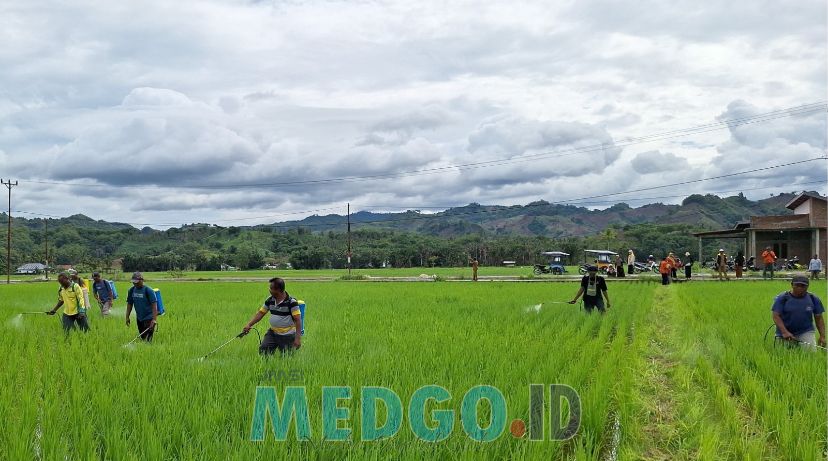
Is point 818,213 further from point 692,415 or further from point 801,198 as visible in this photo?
point 692,415

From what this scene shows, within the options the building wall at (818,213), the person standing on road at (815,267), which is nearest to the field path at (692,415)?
the person standing on road at (815,267)

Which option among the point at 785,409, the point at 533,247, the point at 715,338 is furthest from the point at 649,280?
the point at 533,247

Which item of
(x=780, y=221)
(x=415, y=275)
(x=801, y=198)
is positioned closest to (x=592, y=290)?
(x=415, y=275)

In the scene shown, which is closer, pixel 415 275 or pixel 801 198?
pixel 801 198

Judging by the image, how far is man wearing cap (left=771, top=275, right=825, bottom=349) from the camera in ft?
23.5

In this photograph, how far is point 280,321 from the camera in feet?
23.1

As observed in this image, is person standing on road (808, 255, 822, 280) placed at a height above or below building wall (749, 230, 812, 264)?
below

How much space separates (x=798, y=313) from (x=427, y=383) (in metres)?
5.06

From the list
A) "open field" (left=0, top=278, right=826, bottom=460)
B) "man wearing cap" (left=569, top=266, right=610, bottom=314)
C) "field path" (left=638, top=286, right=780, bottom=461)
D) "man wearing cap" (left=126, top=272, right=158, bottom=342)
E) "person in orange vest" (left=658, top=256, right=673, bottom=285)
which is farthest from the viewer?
"person in orange vest" (left=658, top=256, right=673, bottom=285)

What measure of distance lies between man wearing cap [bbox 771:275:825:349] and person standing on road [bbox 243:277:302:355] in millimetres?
6027

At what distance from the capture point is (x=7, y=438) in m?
4.11

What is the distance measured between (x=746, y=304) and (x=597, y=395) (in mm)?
10220

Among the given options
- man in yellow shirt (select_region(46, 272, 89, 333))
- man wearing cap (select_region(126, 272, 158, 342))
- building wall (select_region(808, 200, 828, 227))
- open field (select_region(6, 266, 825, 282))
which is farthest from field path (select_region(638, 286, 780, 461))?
building wall (select_region(808, 200, 828, 227))

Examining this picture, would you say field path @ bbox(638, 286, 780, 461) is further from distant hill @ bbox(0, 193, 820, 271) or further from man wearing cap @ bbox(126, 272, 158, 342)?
distant hill @ bbox(0, 193, 820, 271)
